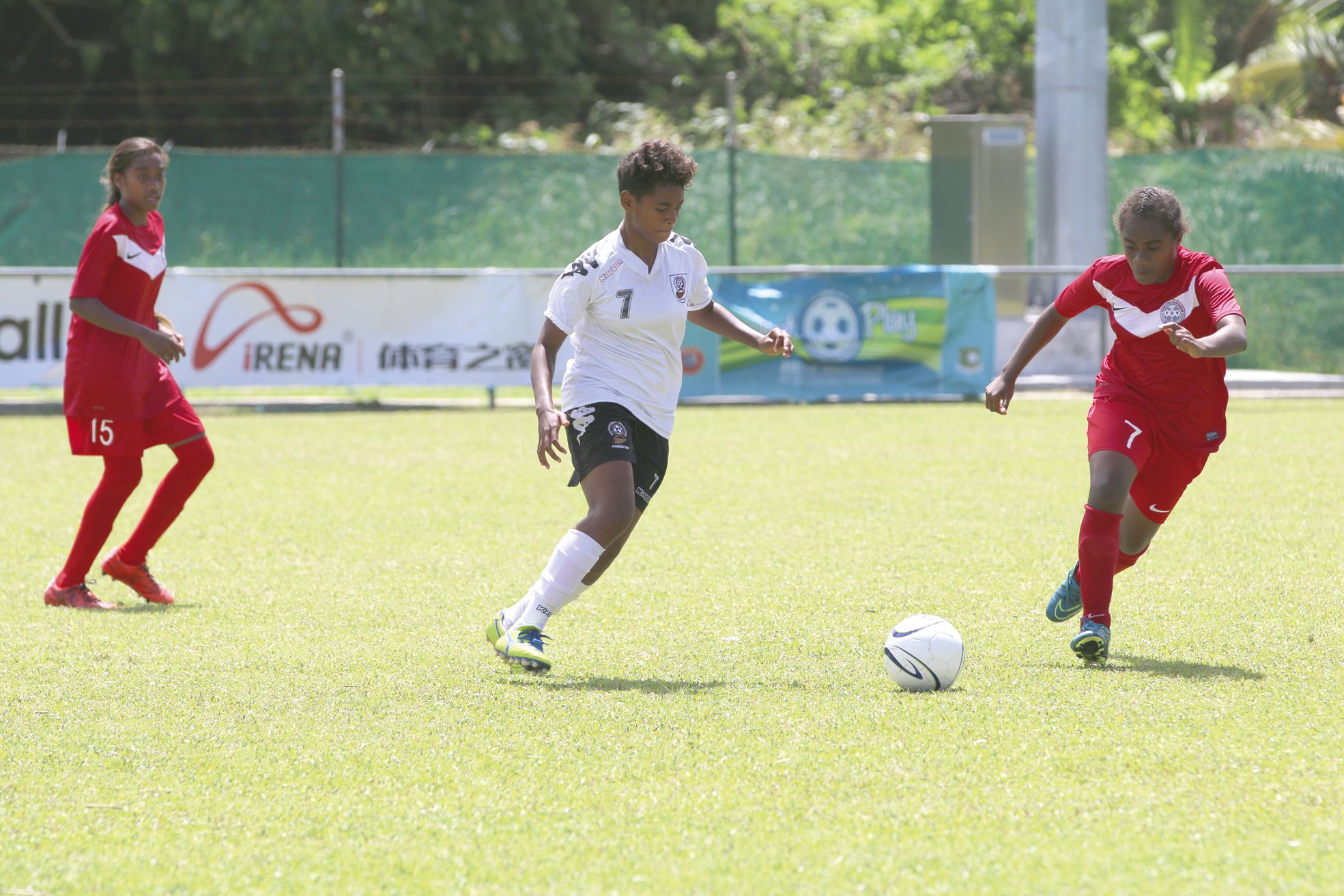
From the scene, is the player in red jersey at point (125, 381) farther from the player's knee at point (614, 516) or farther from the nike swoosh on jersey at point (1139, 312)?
the nike swoosh on jersey at point (1139, 312)

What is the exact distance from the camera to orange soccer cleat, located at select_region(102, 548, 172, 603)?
6727 millimetres

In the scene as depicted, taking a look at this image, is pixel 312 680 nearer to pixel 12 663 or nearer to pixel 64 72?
pixel 12 663

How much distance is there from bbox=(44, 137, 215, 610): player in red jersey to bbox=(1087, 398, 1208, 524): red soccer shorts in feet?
12.2

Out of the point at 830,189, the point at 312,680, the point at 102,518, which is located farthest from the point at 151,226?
the point at 830,189

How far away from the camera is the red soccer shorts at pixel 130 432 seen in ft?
21.9

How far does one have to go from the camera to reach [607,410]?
17.5 ft

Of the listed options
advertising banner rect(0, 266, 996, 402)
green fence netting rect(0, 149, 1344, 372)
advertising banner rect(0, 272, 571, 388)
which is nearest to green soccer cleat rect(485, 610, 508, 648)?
advertising banner rect(0, 266, 996, 402)

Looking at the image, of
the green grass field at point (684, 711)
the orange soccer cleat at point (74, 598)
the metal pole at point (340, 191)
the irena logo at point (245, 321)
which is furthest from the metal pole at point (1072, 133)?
the orange soccer cleat at point (74, 598)

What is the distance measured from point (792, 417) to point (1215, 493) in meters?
5.33

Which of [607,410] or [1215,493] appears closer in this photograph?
[607,410]

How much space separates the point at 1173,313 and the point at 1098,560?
904 millimetres

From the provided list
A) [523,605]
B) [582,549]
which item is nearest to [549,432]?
[582,549]

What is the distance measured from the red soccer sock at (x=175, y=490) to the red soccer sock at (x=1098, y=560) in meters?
3.75

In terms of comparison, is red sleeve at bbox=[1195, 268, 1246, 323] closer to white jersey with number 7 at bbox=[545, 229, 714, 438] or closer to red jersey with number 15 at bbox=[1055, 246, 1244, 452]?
red jersey with number 15 at bbox=[1055, 246, 1244, 452]
